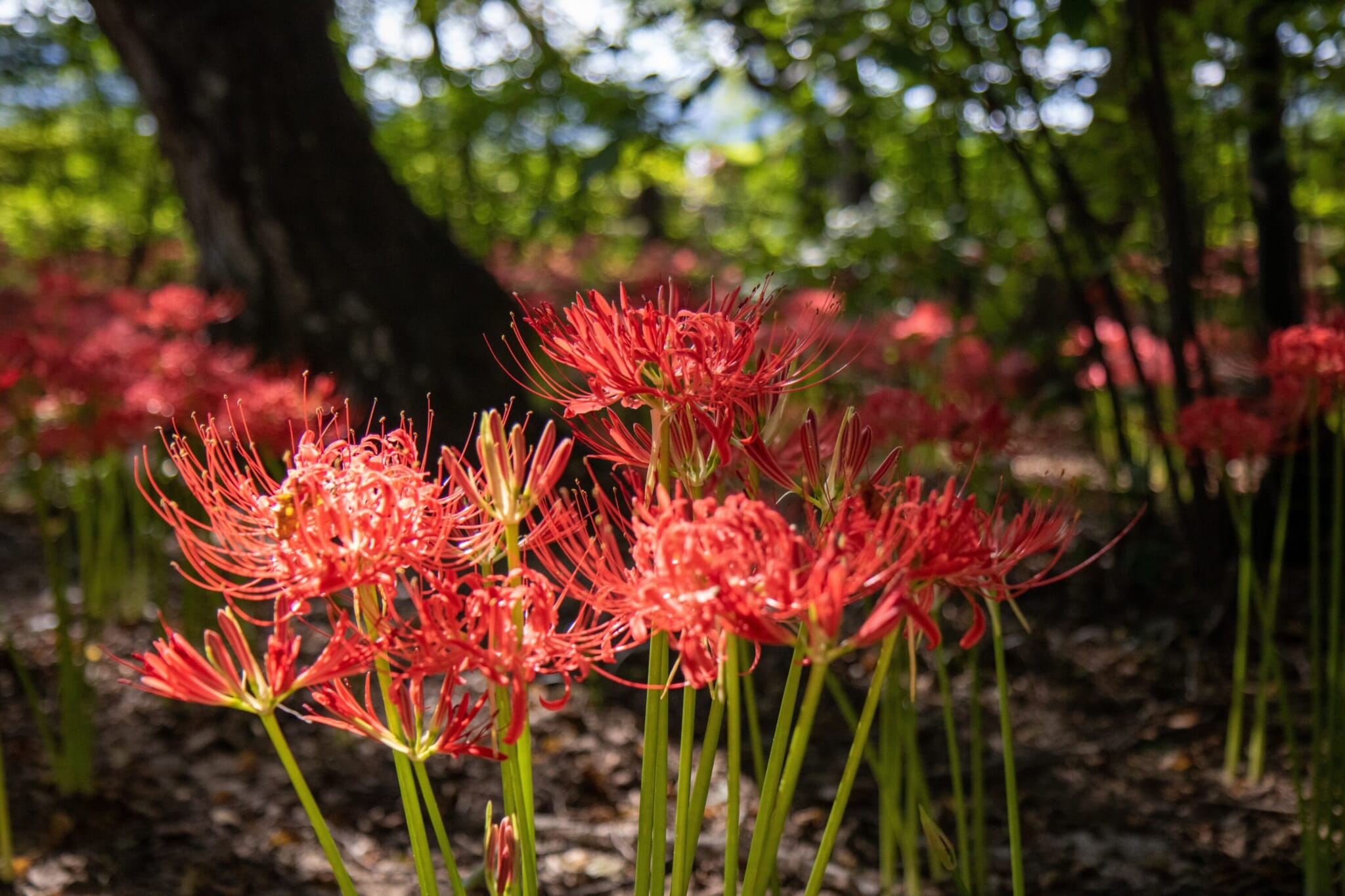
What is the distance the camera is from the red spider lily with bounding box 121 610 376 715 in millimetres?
722

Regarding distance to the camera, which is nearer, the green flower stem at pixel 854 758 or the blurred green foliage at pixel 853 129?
the green flower stem at pixel 854 758

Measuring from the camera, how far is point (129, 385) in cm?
233

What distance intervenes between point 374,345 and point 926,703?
1931 millimetres

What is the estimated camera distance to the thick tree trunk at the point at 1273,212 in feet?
8.86

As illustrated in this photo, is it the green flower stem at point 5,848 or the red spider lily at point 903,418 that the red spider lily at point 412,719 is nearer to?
the red spider lily at point 903,418

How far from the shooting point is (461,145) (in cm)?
565

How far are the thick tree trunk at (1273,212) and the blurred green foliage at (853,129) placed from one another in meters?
0.07

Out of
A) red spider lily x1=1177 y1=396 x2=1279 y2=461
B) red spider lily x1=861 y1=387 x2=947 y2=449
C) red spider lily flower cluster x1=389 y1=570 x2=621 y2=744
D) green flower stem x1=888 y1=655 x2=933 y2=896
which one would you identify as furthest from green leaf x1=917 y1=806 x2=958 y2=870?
red spider lily x1=1177 y1=396 x2=1279 y2=461

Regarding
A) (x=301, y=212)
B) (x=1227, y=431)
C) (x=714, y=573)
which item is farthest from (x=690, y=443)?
(x=301, y=212)

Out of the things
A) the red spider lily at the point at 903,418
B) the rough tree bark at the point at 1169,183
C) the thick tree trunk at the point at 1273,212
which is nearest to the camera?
the red spider lily at the point at 903,418

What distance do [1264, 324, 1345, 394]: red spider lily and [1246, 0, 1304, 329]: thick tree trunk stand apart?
137 cm

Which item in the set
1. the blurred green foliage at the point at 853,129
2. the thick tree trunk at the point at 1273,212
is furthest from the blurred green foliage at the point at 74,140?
the thick tree trunk at the point at 1273,212

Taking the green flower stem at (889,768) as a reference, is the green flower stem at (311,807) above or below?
above

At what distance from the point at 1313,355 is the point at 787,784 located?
1.26m
